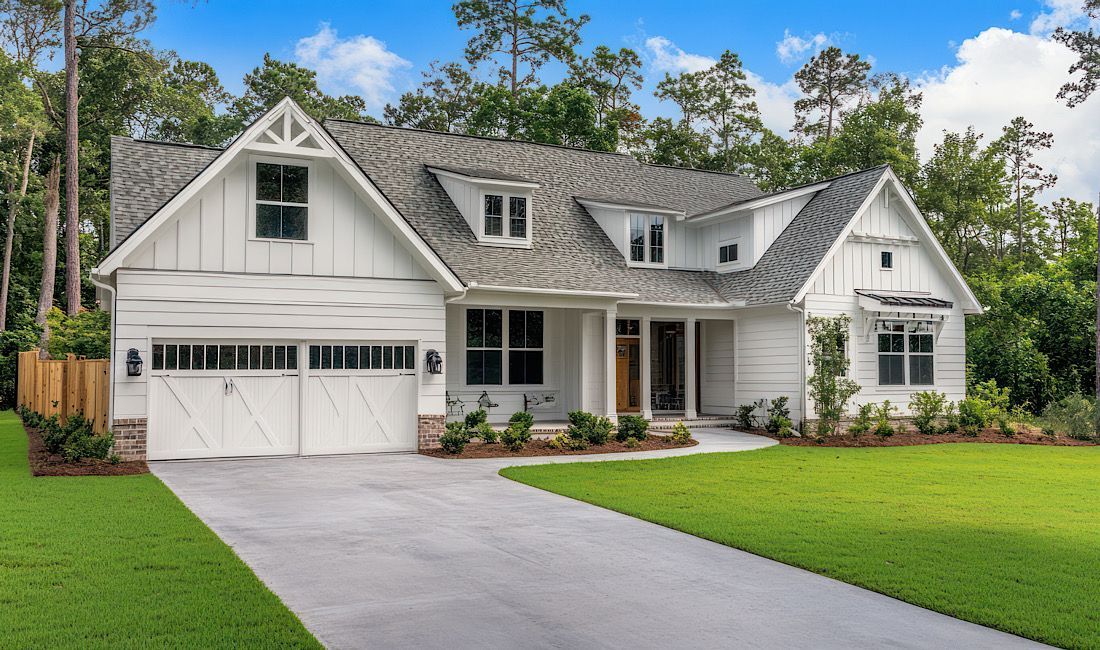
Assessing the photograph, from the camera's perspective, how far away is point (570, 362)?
21719mm

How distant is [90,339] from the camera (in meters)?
23.4

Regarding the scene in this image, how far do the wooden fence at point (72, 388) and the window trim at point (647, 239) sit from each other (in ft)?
39.0

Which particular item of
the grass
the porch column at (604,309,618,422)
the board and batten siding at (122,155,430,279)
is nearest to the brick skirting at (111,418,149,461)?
the board and batten siding at (122,155,430,279)

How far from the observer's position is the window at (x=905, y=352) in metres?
22.2

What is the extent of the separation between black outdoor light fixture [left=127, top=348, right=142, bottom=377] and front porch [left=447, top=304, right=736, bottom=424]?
23.0ft

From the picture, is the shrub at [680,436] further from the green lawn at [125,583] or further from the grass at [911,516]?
the green lawn at [125,583]

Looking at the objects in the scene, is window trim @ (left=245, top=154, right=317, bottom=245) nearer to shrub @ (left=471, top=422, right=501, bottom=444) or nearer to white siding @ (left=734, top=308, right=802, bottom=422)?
shrub @ (left=471, top=422, right=501, bottom=444)

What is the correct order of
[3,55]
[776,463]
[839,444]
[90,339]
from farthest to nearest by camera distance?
[3,55], [90,339], [839,444], [776,463]

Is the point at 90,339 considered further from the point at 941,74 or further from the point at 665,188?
the point at 941,74

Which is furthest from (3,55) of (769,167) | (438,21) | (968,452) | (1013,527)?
(1013,527)

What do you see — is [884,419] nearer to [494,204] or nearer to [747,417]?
[747,417]

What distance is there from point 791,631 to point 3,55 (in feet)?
125

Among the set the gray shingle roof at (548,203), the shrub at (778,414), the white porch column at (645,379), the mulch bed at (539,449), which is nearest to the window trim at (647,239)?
the gray shingle roof at (548,203)

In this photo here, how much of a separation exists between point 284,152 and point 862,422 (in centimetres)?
1300
